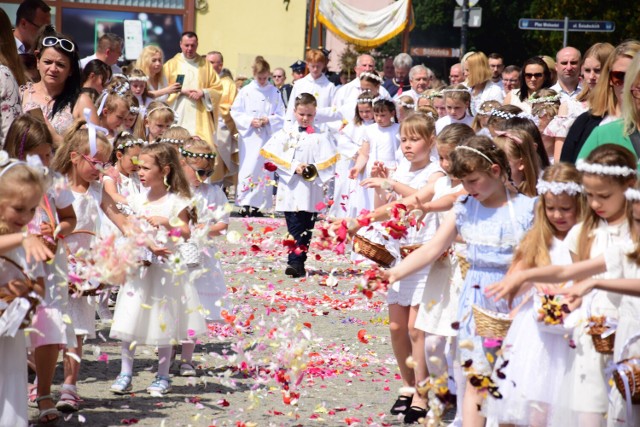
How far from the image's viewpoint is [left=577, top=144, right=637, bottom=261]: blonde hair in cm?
526

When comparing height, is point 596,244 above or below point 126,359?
above

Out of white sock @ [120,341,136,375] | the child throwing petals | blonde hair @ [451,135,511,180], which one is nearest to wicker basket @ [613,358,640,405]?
the child throwing petals

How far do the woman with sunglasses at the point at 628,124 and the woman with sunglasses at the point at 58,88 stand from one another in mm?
3660

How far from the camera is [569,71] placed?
37.8 ft

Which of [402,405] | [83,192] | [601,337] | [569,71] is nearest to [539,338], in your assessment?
[601,337]

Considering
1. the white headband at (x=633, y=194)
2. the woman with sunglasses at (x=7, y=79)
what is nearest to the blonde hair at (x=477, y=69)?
the woman with sunglasses at (x=7, y=79)

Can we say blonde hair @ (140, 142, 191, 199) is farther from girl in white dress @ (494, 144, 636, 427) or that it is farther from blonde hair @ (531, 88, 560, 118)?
blonde hair @ (531, 88, 560, 118)

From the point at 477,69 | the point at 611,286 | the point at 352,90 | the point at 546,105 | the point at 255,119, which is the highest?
the point at 477,69

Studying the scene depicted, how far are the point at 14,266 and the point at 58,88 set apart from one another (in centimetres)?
274

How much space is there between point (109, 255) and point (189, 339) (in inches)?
53.3

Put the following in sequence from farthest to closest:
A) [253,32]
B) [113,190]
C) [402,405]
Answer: [253,32] < [113,190] < [402,405]

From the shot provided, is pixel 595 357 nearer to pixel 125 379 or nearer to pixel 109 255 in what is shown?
pixel 109 255

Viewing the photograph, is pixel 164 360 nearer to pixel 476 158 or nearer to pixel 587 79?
pixel 476 158

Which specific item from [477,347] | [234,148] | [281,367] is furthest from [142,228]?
[234,148]
